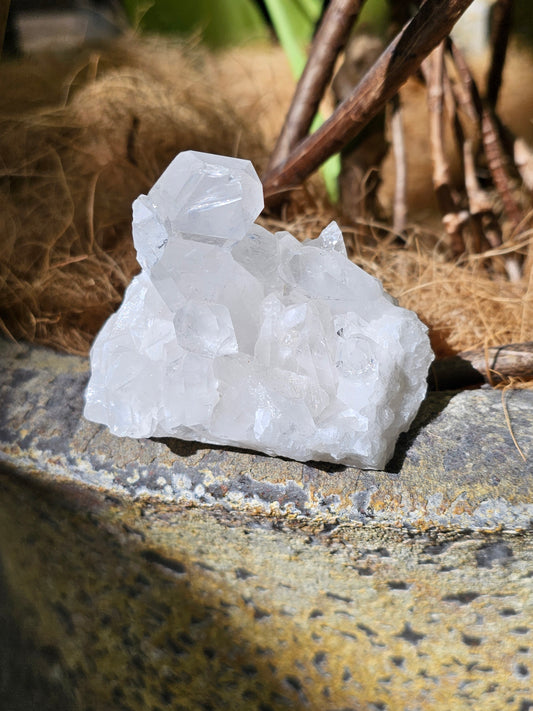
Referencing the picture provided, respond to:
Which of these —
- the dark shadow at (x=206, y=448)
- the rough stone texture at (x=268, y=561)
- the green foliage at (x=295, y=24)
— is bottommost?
the rough stone texture at (x=268, y=561)

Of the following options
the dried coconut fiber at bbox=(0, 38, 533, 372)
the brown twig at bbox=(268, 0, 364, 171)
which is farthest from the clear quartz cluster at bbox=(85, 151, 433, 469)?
the brown twig at bbox=(268, 0, 364, 171)

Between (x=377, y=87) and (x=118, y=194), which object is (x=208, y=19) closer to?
(x=118, y=194)

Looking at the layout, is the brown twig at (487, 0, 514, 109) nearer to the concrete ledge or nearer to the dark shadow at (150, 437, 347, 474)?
the concrete ledge

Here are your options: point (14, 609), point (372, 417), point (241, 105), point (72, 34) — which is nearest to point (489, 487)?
point (372, 417)

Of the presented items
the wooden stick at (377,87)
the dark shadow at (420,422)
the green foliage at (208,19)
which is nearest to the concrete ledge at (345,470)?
the dark shadow at (420,422)

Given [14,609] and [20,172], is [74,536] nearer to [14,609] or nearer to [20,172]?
[14,609]

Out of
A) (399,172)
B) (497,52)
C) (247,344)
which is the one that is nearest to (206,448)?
(247,344)

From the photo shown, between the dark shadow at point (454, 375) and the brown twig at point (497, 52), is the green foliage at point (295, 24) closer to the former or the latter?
the brown twig at point (497, 52)
